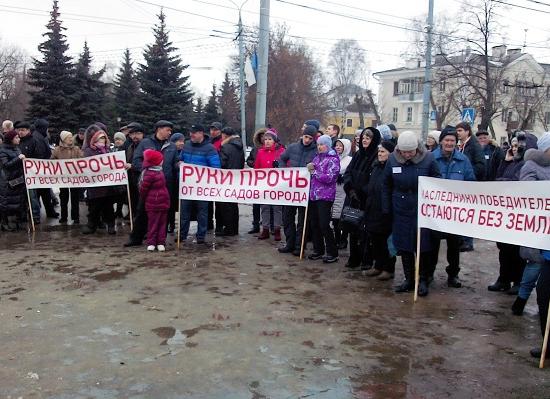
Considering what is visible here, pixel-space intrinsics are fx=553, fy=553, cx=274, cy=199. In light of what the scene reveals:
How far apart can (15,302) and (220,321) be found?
230 cm

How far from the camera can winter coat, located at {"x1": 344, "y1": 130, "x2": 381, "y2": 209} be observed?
754cm

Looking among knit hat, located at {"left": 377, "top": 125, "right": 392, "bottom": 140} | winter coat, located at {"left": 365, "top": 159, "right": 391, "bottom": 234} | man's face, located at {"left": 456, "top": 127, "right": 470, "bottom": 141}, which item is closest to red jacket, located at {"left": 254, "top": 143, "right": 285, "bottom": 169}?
knit hat, located at {"left": 377, "top": 125, "right": 392, "bottom": 140}

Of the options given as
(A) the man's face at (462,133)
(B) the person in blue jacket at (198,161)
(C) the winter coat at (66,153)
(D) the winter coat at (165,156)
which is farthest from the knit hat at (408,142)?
(C) the winter coat at (66,153)

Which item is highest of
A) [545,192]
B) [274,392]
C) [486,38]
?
[486,38]

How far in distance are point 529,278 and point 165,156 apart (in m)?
5.91

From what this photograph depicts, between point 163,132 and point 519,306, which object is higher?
point 163,132

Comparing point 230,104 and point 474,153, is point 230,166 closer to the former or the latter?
point 474,153

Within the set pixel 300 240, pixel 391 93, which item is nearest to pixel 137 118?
pixel 300 240

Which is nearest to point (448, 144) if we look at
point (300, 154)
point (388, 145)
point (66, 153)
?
point (388, 145)

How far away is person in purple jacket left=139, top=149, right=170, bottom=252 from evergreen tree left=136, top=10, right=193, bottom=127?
29.0m

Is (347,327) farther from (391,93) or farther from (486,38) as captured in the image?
(391,93)

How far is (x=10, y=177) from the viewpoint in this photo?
9961 mm

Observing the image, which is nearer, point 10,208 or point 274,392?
point 274,392

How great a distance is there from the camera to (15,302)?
5973mm
